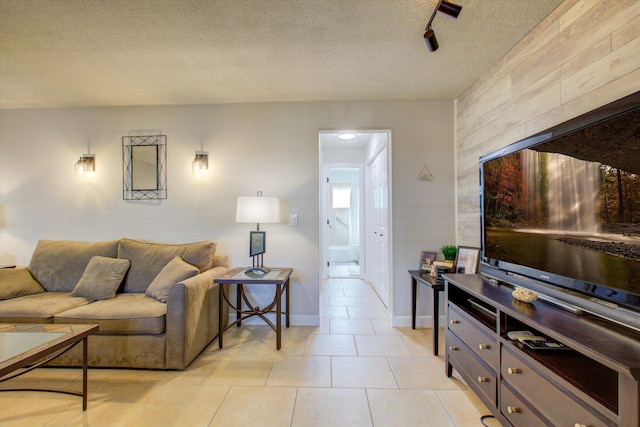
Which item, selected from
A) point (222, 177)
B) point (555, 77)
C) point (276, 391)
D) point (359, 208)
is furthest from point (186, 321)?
point (359, 208)

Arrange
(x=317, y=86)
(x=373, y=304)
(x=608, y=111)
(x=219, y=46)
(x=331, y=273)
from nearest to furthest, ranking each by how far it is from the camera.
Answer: (x=608, y=111)
(x=219, y=46)
(x=317, y=86)
(x=373, y=304)
(x=331, y=273)

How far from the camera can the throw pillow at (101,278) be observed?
2359 mm

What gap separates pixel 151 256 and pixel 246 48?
203cm

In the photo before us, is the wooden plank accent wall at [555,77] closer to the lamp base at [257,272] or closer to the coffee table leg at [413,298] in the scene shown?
the coffee table leg at [413,298]

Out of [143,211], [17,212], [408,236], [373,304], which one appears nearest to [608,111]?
[408,236]

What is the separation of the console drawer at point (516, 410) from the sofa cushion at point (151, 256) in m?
2.41

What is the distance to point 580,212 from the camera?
1209mm

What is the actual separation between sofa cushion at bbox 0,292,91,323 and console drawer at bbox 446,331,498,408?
287cm

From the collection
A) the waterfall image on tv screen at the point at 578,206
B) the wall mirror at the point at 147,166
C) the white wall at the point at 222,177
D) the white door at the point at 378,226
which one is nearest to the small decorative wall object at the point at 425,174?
the white wall at the point at 222,177

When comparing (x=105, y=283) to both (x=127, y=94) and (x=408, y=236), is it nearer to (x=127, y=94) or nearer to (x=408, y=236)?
(x=127, y=94)

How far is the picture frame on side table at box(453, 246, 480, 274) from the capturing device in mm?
2336

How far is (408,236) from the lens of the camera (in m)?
2.90

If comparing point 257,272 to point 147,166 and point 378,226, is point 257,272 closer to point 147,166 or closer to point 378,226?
point 147,166

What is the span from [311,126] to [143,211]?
2039 mm
